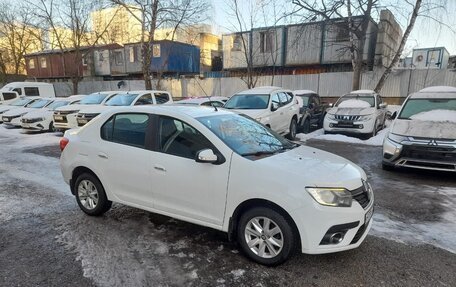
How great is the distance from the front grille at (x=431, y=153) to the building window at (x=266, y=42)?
72.4 ft

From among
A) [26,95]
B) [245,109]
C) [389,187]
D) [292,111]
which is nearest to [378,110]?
[292,111]

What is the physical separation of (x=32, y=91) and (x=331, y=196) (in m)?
23.4

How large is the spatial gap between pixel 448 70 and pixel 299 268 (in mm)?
19774

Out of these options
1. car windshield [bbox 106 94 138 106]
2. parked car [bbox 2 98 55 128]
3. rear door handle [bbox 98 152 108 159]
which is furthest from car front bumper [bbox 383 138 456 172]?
parked car [bbox 2 98 55 128]

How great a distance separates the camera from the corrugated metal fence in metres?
18.4

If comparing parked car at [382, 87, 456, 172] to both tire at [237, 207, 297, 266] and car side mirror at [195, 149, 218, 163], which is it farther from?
car side mirror at [195, 149, 218, 163]

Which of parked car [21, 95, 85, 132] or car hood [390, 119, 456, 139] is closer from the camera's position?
car hood [390, 119, 456, 139]

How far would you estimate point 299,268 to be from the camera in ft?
10.4

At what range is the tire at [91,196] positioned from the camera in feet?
14.3

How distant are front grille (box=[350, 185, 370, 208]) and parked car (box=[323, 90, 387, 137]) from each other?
8.15m

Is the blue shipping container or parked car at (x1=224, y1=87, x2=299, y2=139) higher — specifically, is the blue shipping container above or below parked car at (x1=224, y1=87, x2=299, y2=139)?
above

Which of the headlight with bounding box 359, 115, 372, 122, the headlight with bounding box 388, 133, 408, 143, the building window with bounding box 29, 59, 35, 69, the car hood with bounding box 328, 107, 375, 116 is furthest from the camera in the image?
the building window with bounding box 29, 59, 35, 69

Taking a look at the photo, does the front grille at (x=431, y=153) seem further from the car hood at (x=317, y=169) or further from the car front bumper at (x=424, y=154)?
the car hood at (x=317, y=169)

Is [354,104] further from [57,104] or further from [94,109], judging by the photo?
[57,104]
